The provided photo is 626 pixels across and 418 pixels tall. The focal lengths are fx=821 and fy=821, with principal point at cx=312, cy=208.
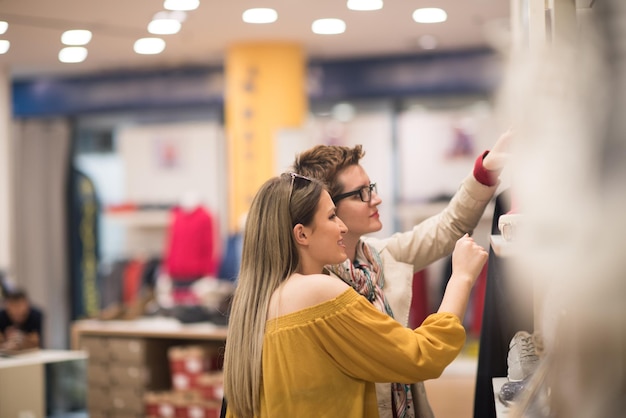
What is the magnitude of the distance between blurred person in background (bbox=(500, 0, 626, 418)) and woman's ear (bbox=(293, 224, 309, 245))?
31.8 inches

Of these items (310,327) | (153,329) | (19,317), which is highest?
(310,327)

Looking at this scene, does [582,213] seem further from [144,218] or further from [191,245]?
[144,218]

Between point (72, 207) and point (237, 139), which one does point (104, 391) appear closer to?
point (237, 139)

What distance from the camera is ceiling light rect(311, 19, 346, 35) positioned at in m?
7.05

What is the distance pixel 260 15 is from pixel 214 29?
2.47 feet

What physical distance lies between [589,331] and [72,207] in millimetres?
9567

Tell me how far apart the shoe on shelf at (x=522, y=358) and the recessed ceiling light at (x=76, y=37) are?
5.90m

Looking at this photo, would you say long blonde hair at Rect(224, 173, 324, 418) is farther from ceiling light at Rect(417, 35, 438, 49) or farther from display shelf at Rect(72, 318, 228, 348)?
ceiling light at Rect(417, 35, 438, 49)

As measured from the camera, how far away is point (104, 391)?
19.8ft

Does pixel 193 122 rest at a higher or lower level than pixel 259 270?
higher

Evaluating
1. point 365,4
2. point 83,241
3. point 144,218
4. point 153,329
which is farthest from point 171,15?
point 83,241

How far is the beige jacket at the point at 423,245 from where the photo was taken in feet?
8.16

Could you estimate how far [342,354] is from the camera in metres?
1.96

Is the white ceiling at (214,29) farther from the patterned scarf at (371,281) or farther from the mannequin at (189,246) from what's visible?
the patterned scarf at (371,281)
